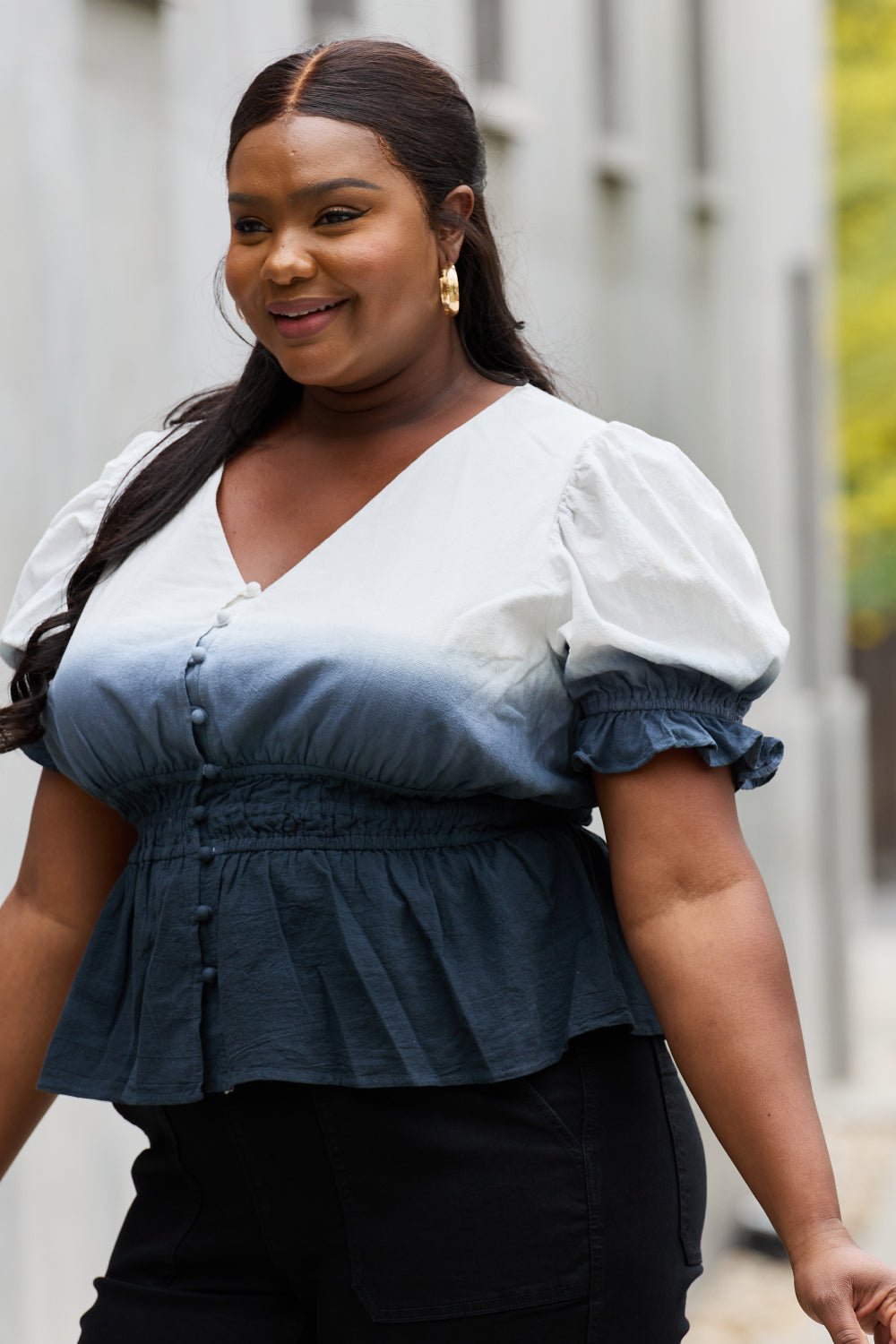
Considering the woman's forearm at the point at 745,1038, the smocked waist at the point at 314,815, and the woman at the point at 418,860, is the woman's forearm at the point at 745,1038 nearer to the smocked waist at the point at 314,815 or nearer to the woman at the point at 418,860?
the woman at the point at 418,860

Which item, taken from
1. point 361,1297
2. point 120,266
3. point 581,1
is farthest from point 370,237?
point 581,1

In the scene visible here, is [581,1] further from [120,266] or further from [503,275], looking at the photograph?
[503,275]

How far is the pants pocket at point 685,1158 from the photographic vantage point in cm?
228

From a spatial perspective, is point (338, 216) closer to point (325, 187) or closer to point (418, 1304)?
point (325, 187)

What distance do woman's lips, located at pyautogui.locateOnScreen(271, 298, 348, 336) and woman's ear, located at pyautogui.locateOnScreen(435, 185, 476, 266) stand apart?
0.15 metres

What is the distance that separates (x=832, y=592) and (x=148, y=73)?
6.83 m

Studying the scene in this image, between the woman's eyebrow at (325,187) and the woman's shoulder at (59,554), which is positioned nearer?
the woman's eyebrow at (325,187)

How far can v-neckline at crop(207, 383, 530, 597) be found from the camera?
2.28 m

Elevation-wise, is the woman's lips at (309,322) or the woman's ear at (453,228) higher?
the woman's ear at (453,228)

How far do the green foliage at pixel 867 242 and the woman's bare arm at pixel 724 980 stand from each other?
14.6 metres

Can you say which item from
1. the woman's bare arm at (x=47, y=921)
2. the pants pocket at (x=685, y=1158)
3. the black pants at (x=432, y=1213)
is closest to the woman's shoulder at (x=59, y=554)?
the woman's bare arm at (x=47, y=921)

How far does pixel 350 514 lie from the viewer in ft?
7.63

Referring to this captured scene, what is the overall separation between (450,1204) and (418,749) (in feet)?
1.43

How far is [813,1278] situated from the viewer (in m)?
2.03
